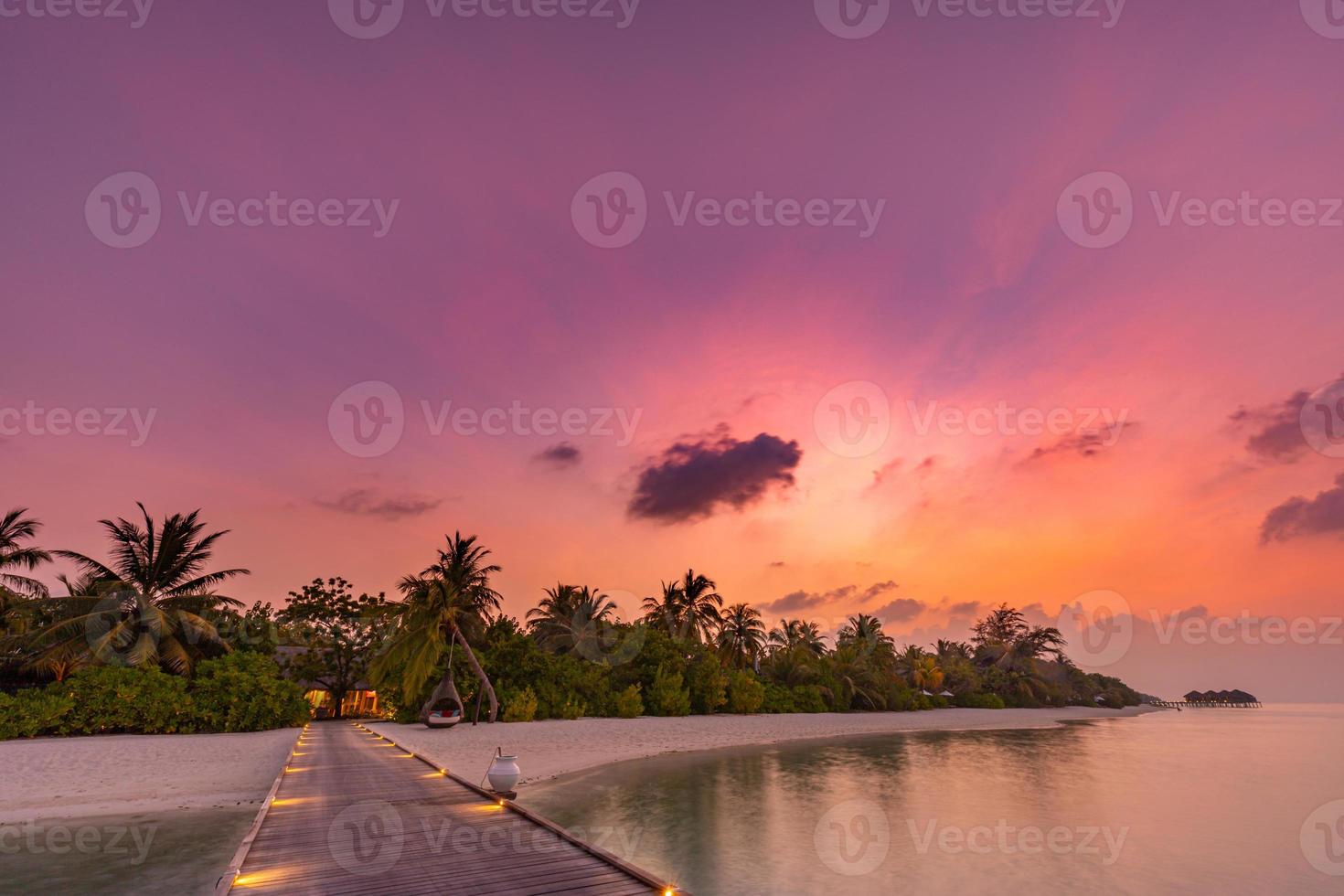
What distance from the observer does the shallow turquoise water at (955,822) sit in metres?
13.1

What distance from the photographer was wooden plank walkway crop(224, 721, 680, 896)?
7844mm

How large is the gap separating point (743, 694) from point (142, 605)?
3405cm

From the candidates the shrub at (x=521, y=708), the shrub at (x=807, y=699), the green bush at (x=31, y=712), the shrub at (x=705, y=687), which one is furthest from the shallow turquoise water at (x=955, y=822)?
the shrub at (x=807, y=699)

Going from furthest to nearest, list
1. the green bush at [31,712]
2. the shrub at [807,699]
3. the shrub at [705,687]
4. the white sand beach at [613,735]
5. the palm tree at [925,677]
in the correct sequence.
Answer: the palm tree at [925,677] → the shrub at [807,699] → the shrub at [705,687] → the green bush at [31,712] → the white sand beach at [613,735]

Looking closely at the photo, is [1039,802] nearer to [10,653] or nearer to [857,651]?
[10,653]

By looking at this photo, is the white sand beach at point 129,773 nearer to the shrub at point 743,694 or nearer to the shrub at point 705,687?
the shrub at point 705,687

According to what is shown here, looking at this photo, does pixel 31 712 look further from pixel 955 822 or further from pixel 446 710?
pixel 955 822

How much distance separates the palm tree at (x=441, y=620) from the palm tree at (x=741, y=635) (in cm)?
2495

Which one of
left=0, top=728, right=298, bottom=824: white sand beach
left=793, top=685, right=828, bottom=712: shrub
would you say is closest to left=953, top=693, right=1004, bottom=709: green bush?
left=793, top=685, right=828, bottom=712: shrub

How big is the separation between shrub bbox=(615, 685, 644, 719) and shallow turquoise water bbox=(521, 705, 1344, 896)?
10.1m

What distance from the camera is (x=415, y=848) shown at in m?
9.47

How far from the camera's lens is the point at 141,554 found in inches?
1204

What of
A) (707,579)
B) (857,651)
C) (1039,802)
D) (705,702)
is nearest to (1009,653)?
(857,651)

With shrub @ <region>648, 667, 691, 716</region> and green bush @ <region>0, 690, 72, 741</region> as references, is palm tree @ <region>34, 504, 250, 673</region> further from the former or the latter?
shrub @ <region>648, 667, 691, 716</region>
